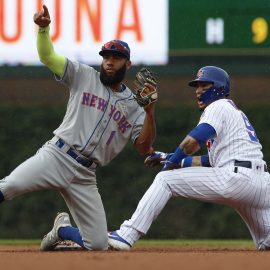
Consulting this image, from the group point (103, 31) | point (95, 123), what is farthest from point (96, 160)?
point (103, 31)

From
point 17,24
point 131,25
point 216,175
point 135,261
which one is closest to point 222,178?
point 216,175

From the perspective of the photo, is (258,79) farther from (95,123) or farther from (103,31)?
(95,123)

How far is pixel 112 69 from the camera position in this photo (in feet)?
22.0

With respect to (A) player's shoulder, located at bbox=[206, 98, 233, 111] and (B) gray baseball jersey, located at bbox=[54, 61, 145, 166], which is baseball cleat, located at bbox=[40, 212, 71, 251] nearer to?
(B) gray baseball jersey, located at bbox=[54, 61, 145, 166]

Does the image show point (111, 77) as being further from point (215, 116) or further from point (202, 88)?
point (215, 116)

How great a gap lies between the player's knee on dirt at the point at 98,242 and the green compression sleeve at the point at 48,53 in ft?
3.53

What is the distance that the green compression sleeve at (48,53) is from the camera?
21.1 feet

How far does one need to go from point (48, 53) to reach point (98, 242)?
1259 mm

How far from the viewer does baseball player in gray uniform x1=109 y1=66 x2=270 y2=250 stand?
6426mm

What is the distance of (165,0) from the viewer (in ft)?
35.6

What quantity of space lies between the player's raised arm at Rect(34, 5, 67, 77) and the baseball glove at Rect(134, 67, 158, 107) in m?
0.49

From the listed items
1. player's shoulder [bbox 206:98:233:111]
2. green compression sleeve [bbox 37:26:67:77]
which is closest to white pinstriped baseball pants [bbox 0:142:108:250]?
green compression sleeve [bbox 37:26:67:77]

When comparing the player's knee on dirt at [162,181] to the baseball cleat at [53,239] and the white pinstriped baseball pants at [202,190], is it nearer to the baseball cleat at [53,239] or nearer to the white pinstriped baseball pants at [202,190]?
the white pinstriped baseball pants at [202,190]

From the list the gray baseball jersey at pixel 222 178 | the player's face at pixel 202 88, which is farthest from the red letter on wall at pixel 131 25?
the gray baseball jersey at pixel 222 178
